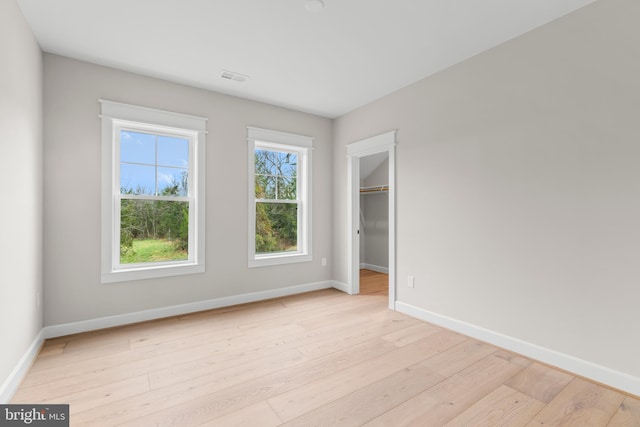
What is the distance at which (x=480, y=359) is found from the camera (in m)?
2.34

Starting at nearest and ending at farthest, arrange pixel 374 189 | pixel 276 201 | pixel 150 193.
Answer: pixel 150 193
pixel 276 201
pixel 374 189

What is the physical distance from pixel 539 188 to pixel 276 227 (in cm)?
309

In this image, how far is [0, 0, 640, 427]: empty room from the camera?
190cm

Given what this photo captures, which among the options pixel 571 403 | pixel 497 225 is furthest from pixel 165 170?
pixel 571 403

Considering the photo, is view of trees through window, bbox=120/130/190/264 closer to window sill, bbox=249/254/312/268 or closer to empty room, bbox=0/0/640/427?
empty room, bbox=0/0/640/427

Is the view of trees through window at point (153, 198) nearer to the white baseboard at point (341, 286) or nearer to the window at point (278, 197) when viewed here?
the window at point (278, 197)

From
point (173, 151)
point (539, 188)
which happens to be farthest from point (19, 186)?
point (539, 188)

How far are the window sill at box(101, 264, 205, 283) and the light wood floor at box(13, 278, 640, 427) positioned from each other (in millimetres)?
503

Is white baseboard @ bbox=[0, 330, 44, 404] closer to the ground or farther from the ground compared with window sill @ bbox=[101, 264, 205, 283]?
closer to the ground

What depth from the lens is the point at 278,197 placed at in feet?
13.9

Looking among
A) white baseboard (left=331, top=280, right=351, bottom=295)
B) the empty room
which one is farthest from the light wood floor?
white baseboard (left=331, top=280, right=351, bottom=295)

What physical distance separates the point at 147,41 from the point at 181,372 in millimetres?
2756

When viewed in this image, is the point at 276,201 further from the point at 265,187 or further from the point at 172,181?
the point at 172,181

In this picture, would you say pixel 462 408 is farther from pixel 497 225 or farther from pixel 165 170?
pixel 165 170
